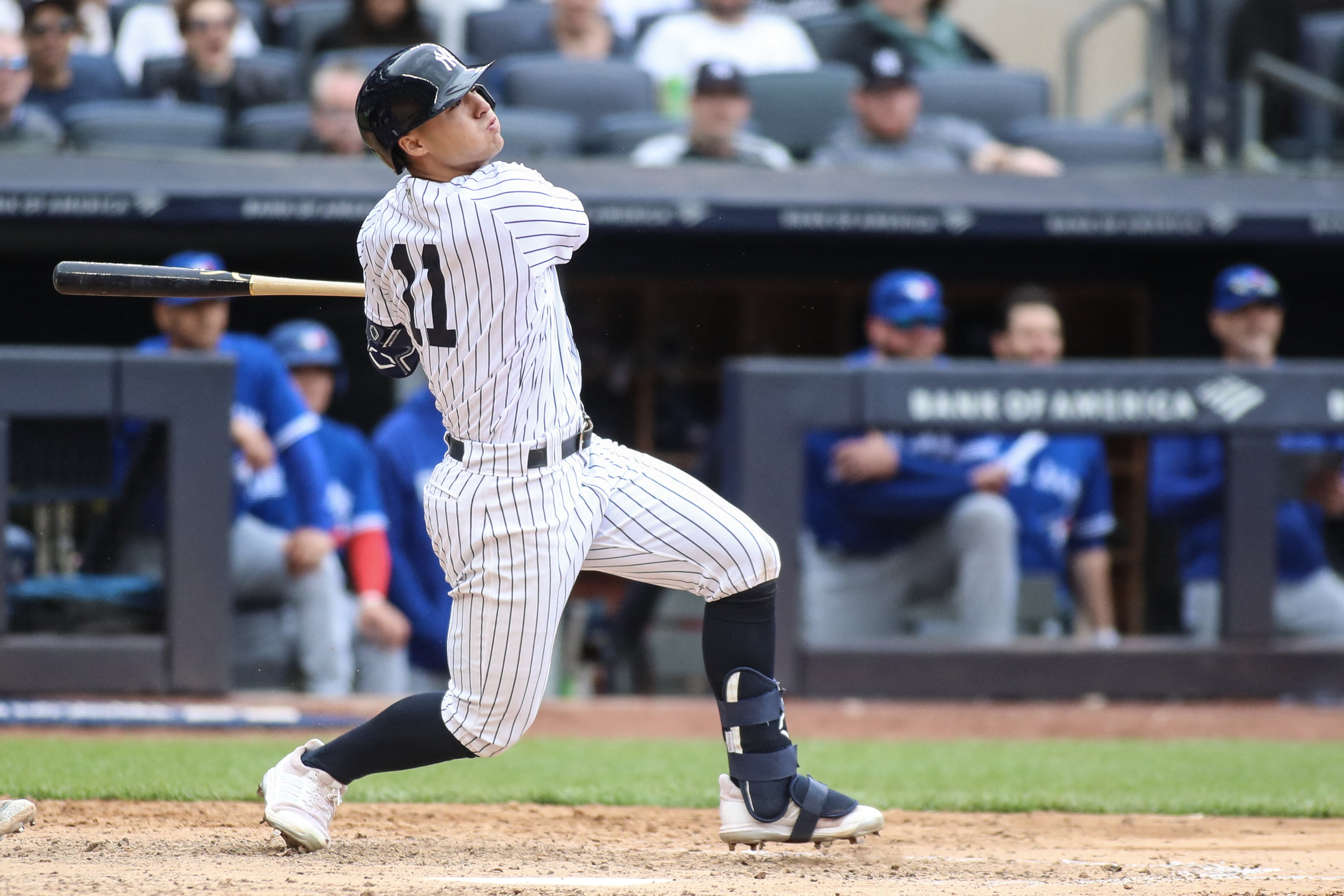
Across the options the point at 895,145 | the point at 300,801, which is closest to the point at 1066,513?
the point at 895,145

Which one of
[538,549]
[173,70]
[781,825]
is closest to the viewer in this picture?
[538,549]

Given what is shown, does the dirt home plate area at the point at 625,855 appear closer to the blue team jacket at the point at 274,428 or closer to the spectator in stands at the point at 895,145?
the blue team jacket at the point at 274,428

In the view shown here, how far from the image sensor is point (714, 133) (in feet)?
19.3

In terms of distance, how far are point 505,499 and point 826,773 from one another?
1.71 meters

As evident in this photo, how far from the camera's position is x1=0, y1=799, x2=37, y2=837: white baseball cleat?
3.00 metres

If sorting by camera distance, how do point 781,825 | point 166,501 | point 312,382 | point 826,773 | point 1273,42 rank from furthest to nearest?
1. point 1273,42
2. point 312,382
3. point 166,501
4. point 826,773
5. point 781,825

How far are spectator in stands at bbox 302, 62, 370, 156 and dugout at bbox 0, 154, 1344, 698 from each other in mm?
157

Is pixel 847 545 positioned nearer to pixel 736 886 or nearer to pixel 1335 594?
pixel 1335 594

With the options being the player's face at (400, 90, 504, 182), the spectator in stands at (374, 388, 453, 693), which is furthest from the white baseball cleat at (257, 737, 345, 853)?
the spectator in stands at (374, 388, 453, 693)

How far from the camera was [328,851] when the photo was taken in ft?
9.56

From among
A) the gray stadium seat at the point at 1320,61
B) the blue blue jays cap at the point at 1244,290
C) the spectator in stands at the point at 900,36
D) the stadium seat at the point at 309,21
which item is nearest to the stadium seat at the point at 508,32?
the stadium seat at the point at 309,21

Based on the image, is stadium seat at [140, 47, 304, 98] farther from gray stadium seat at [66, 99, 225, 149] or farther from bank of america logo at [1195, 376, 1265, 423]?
bank of america logo at [1195, 376, 1265, 423]

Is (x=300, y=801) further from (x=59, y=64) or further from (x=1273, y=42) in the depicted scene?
(x=1273, y=42)

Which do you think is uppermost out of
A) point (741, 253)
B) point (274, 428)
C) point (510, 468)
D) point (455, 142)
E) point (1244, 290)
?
point (741, 253)
